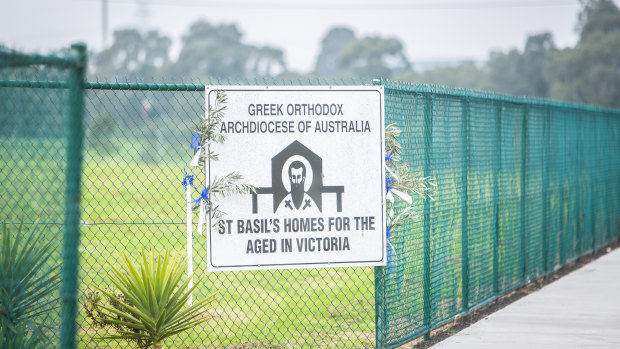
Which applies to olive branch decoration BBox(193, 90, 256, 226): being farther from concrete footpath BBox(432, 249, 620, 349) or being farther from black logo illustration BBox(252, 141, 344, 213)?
concrete footpath BBox(432, 249, 620, 349)

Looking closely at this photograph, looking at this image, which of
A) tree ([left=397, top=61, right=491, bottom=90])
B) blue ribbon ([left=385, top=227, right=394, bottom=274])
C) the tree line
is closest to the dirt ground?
blue ribbon ([left=385, top=227, right=394, bottom=274])

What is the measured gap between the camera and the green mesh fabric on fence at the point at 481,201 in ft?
22.6

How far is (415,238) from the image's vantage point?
22.9 feet

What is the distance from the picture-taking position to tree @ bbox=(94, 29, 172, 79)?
85.4 metres

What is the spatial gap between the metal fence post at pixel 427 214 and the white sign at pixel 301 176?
1036 millimetres

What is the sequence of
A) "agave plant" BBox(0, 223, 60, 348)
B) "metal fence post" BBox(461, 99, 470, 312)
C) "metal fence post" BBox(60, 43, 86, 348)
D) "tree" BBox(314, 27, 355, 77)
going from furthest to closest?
"tree" BBox(314, 27, 355, 77)
"metal fence post" BBox(461, 99, 470, 312)
"agave plant" BBox(0, 223, 60, 348)
"metal fence post" BBox(60, 43, 86, 348)

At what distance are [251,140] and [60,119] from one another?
1770mm

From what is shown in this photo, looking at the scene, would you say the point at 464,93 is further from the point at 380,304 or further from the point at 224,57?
the point at 224,57

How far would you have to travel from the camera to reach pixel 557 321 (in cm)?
781

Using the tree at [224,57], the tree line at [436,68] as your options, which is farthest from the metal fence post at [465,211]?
the tree at [224,57]

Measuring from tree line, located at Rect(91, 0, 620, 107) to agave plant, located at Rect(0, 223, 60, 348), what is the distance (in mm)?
37284

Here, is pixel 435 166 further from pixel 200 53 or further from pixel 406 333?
pixel 200 53

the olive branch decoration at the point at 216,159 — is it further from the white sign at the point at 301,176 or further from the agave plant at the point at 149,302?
the agave plant at the point at 149,302

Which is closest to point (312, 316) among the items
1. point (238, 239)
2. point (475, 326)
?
point (475, 326)
